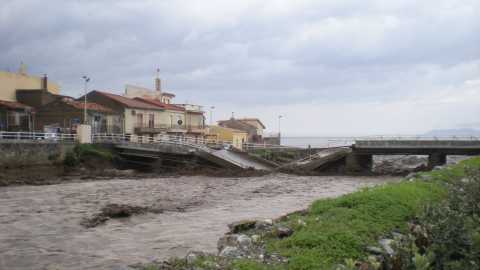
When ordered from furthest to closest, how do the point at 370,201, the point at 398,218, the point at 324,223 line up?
the point at 370,201
the point at 398,218
the point at 324,223

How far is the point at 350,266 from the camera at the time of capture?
555 cm

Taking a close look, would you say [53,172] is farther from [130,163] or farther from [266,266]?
[266,266]

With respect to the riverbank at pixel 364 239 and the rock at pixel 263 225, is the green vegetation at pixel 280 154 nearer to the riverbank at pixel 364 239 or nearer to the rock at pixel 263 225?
the riverbank at pixel 364 239

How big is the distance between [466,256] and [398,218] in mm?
3468

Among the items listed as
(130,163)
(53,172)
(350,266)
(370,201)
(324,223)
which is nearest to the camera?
(350,266)

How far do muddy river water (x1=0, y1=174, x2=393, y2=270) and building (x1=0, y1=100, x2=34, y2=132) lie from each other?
18318mm

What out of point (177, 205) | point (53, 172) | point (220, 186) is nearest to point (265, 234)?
point (177, 205)

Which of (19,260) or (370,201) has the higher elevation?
(370,201)

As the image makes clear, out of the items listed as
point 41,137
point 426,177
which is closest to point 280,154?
point 41,137

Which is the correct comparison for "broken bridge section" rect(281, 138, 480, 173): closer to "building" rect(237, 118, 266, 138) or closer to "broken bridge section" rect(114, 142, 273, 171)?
"broken bridge section" rect(114, 142, 273, 171)

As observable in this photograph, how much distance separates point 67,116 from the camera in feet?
150

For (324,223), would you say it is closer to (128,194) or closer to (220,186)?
(128,194)

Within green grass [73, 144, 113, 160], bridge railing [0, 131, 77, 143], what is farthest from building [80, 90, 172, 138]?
bridge railing [0, 131, 77, 143]

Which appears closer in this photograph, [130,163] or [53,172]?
[53,172]
